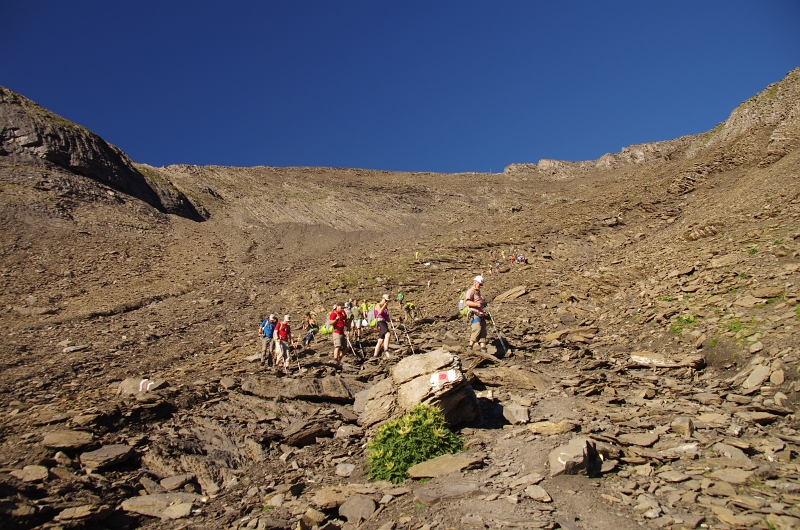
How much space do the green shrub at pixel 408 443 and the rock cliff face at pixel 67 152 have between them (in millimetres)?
48584

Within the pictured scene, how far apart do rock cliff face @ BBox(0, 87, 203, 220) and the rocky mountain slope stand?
15676 mm

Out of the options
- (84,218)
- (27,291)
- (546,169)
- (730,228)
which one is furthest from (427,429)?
(546,169)

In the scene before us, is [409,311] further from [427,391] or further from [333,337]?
[427,391]

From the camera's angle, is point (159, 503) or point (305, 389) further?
point (305, 389)

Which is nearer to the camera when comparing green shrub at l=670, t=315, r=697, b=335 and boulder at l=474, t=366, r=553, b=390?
boulder at l=474, t=366, r=553, b=390

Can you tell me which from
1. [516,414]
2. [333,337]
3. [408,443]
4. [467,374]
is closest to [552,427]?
[516,414]

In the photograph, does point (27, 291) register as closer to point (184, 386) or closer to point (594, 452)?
point (184, 386)

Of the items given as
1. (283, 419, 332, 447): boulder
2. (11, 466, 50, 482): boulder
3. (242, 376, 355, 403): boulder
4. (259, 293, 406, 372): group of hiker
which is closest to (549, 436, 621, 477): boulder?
(283, 419, 332, 447): boulder

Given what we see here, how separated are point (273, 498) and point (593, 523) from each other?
4965mm

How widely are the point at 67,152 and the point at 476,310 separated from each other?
51.3 metres

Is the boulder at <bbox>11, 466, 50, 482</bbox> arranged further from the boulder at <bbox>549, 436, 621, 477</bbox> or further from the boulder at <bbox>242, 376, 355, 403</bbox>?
the boulder at <bbox>549, 436, 621, 477</bbox>

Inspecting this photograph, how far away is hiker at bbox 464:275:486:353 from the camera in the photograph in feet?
41.2

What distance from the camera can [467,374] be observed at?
11086mm

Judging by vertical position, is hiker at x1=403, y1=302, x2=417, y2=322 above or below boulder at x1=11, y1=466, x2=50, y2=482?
above
